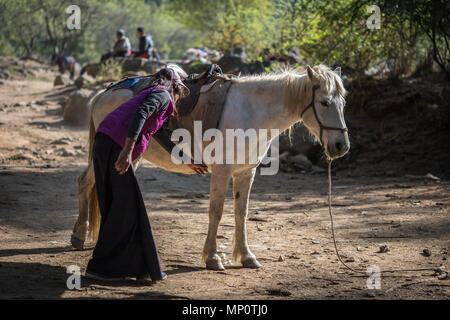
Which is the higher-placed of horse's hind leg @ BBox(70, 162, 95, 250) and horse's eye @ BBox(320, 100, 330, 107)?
horse's eye @ BBox(320, 100, 330, 107)

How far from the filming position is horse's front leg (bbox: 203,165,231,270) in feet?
14.6

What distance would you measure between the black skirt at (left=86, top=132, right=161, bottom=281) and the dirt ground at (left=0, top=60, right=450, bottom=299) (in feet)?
0.57

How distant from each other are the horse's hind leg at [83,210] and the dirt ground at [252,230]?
123mm

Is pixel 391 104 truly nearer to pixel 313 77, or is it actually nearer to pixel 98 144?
pixel 313 77

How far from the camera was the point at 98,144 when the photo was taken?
12.3ft

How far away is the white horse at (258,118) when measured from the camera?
4281 mm

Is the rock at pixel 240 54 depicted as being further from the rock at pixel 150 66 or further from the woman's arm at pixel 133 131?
the woman's arm at pixel 133 131

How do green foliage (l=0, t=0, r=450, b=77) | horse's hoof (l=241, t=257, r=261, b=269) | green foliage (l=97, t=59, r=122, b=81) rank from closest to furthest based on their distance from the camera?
horse's hoof (l=241, t=257, r=261, b=269)
green foliage (l=0, t=0, r=450, b=77)
green foliage (l=97, t=59, r=122, b=81)

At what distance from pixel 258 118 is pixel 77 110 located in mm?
8841

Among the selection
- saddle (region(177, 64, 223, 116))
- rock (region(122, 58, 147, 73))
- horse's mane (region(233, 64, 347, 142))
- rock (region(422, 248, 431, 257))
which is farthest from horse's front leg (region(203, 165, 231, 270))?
rock (region(122, 58, 147, 73))

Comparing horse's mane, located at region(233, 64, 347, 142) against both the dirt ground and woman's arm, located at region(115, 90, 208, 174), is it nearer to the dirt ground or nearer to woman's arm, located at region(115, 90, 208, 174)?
woman's arm, located at region(115, 90, 208, 174)

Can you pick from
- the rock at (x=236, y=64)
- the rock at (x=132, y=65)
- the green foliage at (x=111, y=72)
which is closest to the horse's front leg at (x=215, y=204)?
the rock at (x=236, y=64)

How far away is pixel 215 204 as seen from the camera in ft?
14.7
